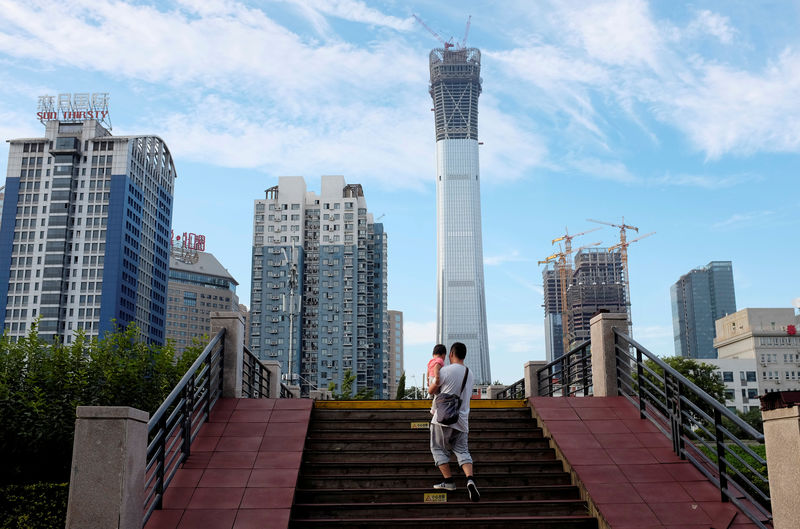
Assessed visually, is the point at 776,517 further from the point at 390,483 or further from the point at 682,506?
the point at 390,483

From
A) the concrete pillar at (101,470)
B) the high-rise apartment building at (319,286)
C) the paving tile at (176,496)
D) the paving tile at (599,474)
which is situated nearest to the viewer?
the concrete pillar at (101,470)

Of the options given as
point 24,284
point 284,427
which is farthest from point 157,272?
point 284,427

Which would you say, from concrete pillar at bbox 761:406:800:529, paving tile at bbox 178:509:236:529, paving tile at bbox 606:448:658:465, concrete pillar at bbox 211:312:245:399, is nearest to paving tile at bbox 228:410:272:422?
concrete pillar at bbox 211:312:245:399

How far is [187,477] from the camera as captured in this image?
938 cm

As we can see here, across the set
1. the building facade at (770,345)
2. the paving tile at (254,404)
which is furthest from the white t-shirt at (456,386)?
the building facade at (770,345)

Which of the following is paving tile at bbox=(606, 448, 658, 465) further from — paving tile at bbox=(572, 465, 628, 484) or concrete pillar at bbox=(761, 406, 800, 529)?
concrete pillar at bbox=(761, 406, 800, 529)

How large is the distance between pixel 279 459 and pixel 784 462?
20.5 ft

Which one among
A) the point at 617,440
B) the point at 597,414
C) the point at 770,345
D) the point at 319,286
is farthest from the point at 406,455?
the point at 770,345

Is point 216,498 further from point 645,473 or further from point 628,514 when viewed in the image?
point 645,473

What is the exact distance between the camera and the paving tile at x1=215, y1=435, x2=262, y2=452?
33.6 feet

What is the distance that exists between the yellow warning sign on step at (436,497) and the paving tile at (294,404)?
10.6ft

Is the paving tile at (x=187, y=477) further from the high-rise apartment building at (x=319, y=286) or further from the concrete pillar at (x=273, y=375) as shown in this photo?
the high-rise apartment building at (x=319, y=286)

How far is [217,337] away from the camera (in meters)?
11.9

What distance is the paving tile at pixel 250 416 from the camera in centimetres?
1128
